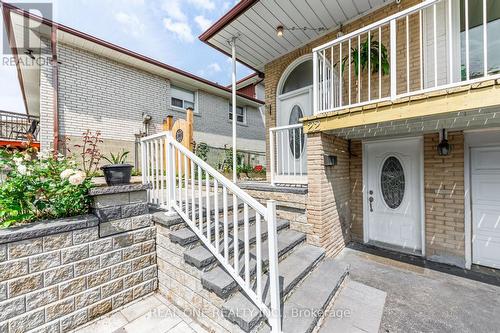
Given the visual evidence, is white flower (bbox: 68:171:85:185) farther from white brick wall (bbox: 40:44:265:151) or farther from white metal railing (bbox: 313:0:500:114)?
white brick wall (bbox: 40:44:265:151)

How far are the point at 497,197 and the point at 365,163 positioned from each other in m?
1.85

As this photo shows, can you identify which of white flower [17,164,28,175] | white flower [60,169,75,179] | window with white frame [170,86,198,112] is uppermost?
window with white frame [170,86,198,112]

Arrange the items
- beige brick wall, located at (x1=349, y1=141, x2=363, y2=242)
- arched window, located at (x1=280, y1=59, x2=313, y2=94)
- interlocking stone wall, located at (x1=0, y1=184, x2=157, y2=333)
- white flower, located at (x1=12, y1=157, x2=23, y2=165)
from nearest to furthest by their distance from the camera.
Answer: interlocking stone wall, located at (x1=0, y1=184, x2=157, y2=333)
white flower, located at (x1=12, y1=157, x2=23, y2=165)
beige brick wall, located at (x1=349, y1=141, x2=363, y2=242)
arched window, located at (x1=280, y1=59, x2=313, y2=94)

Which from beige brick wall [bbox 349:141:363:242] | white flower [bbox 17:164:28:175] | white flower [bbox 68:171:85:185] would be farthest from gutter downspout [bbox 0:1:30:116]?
beige brick wall [bbox 349:141:363:242]

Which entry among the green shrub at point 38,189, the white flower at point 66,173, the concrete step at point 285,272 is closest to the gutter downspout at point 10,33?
the green shrub at point 38,189

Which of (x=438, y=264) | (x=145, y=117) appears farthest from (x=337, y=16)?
(x=145, y=117)

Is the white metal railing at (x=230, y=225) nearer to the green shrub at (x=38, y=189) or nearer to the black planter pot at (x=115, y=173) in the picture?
the black planter pot at (x=115, y=173)

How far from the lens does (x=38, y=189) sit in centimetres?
212

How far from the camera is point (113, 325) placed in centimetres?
221

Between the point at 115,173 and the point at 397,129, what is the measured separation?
4100 millimetres

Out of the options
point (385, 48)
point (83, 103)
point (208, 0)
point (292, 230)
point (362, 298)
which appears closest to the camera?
point (362, 298)

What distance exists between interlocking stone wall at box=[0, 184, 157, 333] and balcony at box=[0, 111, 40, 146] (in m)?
9.63

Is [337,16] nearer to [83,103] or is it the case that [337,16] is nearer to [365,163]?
[365,163]

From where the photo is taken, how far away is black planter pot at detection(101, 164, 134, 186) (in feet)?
8.27
